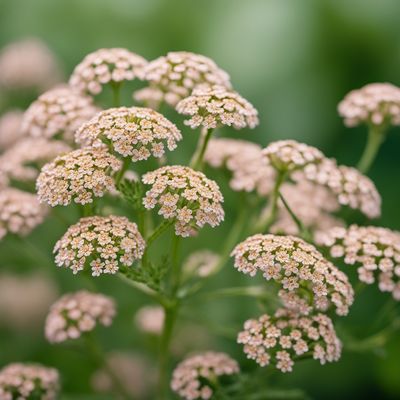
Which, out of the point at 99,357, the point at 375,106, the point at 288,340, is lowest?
the point at 99,357

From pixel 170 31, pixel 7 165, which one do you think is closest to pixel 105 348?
pixel 7 165

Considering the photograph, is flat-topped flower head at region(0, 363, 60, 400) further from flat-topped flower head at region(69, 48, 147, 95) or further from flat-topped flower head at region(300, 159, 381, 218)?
flat-topped flower head at region(300, 159, 381, 218)

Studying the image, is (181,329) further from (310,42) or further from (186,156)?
(310,42)

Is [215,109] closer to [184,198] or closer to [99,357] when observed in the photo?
[184,198]

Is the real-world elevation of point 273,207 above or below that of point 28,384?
above

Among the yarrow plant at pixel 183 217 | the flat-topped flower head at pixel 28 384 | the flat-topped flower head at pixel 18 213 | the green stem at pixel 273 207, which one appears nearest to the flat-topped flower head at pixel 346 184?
the yarrow plant at pixel 183 217

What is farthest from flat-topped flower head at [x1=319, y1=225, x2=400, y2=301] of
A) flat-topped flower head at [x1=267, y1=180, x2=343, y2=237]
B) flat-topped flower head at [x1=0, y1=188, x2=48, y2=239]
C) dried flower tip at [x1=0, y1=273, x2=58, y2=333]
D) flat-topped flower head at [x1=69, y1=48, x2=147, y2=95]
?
dried flower tip at [x1=0, y1=273, x2=58, y2=333]

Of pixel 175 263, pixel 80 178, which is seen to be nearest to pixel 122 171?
pixel 80 178

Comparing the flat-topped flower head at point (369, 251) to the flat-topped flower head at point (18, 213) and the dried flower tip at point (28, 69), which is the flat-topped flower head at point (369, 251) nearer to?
the flat-topped flower head at point (18, 213)
